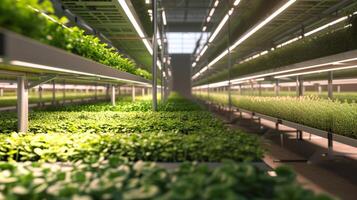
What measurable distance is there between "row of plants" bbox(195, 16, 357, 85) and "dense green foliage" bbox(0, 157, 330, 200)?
11.8 ft

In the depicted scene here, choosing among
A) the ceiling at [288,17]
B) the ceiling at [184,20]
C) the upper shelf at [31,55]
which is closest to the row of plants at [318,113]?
the ceiling at [288,17]

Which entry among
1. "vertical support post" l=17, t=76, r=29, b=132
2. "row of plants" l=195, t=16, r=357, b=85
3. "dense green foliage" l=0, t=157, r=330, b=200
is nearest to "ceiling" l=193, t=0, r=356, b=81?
"row of plants" l=195, t=16, r=357, b=85

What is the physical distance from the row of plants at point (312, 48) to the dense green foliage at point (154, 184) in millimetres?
3597

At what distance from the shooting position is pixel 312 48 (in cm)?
657

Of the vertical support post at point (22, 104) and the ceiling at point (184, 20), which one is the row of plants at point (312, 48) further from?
Result: the ceiling at point (184, 20)

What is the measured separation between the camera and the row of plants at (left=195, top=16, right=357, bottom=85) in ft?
17.0

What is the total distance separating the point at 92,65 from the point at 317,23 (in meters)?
7.71

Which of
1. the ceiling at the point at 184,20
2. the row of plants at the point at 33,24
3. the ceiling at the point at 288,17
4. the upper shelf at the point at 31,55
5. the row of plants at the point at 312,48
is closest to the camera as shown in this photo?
the upper shelf at the point at 31,55

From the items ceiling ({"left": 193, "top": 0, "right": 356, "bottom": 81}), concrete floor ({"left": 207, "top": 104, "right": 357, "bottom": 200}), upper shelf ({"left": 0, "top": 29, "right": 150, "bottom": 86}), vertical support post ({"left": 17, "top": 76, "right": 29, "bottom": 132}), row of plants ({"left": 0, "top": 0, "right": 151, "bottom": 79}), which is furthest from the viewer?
ceiling ({"left": 193, "top": 0, "right": 356, "bottom": 81})

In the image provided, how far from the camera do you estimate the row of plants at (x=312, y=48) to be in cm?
519

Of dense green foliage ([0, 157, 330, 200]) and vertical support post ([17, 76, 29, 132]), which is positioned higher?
vertical support post ([17, 76, 29, 132])

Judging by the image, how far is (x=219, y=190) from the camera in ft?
6.06

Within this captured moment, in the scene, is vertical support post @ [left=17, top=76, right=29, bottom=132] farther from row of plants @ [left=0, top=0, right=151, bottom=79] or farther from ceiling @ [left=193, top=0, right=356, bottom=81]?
ceiling @ [left=193, top=0, right=356, bottom=81]

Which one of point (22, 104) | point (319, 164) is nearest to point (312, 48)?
point (319, 164)
